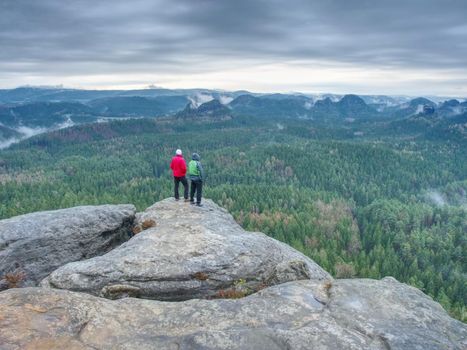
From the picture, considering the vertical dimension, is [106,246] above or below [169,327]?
below

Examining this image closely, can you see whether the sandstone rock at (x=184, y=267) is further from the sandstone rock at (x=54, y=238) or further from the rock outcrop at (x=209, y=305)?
the sandstone rock at (x=54, y=238)

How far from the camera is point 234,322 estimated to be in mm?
20578

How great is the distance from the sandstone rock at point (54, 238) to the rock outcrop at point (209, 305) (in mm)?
373

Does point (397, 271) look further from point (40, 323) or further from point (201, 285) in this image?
point (40, 323)

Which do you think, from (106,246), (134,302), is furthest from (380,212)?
(134,302)

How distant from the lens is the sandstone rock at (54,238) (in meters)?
35.2

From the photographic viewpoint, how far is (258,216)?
14500 cm

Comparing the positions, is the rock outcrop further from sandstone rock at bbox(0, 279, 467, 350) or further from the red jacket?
the red jacket

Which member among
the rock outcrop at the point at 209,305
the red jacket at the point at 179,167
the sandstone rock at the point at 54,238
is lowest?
the sandstone rock at the point at 54,238

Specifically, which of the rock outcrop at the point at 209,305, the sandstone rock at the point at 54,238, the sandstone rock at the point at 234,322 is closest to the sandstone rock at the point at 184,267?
the rock outcrop at the point at 209,305

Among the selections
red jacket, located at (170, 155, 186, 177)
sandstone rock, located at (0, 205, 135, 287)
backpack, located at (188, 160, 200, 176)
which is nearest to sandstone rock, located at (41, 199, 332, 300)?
backpack, located at (188, 160, 200, 176)

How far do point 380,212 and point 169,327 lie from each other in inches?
6590

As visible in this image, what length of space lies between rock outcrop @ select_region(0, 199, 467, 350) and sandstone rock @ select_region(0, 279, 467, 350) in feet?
0.18

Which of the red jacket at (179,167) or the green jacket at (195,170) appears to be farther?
the red jacket at (179,167)
